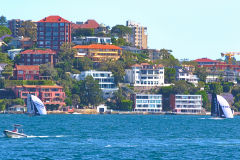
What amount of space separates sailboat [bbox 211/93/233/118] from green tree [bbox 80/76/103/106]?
145 feet

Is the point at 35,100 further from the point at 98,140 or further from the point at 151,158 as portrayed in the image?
the point at 151,158

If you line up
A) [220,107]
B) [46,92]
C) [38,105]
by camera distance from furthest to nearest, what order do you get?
[46,92]
[220,107]
[38,105]

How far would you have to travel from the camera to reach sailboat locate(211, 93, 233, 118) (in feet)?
500

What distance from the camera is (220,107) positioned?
506 ft

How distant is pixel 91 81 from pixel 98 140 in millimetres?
109400

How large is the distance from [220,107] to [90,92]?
157ft

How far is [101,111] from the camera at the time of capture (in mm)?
194875

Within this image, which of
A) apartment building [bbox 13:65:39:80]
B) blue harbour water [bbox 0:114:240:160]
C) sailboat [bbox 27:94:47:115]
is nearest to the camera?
blue harbour water [bbox 0:114:240:160]

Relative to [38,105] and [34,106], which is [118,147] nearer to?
[34,106]

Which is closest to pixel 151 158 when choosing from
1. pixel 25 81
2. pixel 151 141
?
pixel 151 141

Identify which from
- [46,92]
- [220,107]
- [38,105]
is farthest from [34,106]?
[220,107]

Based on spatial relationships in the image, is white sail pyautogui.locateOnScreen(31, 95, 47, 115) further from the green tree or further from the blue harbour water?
the blue harbour water

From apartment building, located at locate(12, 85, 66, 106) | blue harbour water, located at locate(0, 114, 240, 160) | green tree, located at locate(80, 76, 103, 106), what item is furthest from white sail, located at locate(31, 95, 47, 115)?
blue harbour water, located at locate(0, 114, 240, 160)

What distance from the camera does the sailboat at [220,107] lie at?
152m
